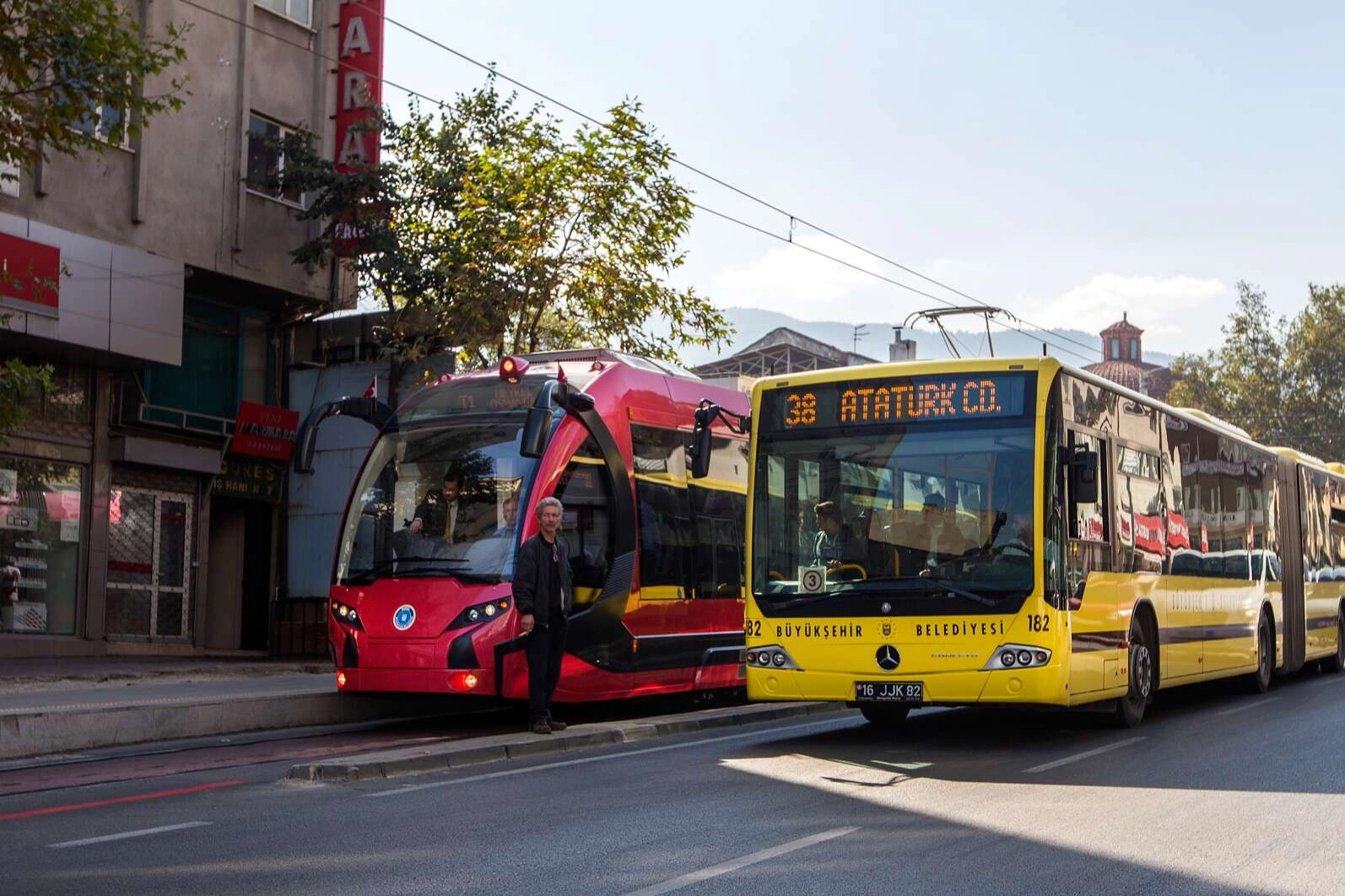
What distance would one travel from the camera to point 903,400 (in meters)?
12.0

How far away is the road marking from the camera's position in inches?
343

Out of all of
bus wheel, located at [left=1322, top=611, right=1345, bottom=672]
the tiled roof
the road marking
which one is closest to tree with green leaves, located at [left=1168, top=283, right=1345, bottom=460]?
the tiled roof

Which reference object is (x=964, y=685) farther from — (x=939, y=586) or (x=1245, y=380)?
(x=1245, y=380)

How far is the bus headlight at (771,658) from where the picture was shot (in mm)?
11930

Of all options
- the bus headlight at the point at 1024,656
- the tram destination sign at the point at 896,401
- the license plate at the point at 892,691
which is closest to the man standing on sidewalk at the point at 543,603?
the tram destination sign at the point at 896,401

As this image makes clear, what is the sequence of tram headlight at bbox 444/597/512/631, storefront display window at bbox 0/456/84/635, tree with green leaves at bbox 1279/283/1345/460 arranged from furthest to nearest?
tree with green leaves at bbox 1279/283/1345/460
storefront display window at bbox 0/456/84/635
tram headlight at bbox 444/597/512/631

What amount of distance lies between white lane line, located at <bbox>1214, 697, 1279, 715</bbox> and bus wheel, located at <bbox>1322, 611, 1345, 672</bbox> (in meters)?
5.99

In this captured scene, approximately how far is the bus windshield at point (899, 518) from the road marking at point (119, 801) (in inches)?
169

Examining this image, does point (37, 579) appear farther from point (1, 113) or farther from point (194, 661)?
point (1, 113)

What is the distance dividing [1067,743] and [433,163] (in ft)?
52.5

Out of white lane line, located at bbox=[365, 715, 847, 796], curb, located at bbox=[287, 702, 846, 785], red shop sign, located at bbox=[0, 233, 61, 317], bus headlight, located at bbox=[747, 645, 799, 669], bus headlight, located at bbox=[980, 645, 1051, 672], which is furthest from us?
red shop sign, located at bbox=[0, 233, 61, 317]

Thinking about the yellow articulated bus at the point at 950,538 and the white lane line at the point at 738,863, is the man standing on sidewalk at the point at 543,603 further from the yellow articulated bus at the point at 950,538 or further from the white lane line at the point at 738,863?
the white lane line at the point at 738,863

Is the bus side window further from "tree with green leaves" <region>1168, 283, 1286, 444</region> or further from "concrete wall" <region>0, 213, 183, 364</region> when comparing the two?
"tree with green leaves" <region>1168, 283, 1286, 444</region>

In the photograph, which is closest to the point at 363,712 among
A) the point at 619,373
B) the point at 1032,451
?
the point at 619,373
